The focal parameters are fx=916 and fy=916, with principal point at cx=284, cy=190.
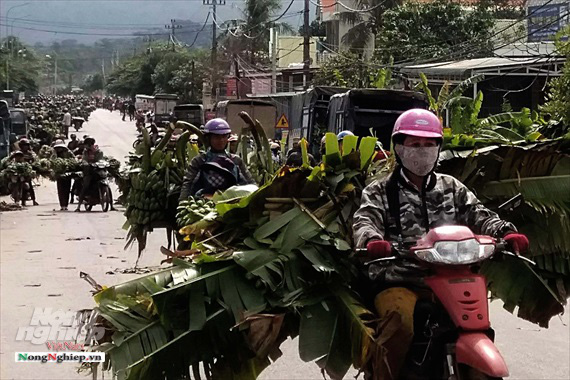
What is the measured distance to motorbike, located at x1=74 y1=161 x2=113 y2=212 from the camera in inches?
891

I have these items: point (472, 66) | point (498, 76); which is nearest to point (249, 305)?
point (498, 76)

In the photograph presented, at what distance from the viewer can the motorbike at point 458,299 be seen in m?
4.11

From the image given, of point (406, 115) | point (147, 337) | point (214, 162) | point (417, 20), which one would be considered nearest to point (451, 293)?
point (406, 115)

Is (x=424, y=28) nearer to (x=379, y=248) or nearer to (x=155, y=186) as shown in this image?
(x=155, y=186)

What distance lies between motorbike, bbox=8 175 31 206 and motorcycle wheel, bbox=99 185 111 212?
2.77 meters

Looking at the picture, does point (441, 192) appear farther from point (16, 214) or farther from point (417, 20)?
point (417, 20)

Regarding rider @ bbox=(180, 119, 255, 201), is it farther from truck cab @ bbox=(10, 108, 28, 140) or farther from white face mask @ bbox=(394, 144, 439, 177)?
truck cab @ bbox=(10, 108, 28, 140)

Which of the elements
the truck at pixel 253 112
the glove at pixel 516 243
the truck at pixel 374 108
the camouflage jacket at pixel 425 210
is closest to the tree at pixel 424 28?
the truck at pixel 253 112

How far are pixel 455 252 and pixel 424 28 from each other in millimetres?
34961

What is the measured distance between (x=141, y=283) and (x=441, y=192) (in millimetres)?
1695

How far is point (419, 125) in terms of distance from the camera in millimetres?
4762

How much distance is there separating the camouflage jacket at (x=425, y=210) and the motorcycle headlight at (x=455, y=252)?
0.55 meters

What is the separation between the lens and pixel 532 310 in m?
5.77

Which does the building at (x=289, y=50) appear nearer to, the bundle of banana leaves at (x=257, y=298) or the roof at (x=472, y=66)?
the roof at (x=472, y=66)
